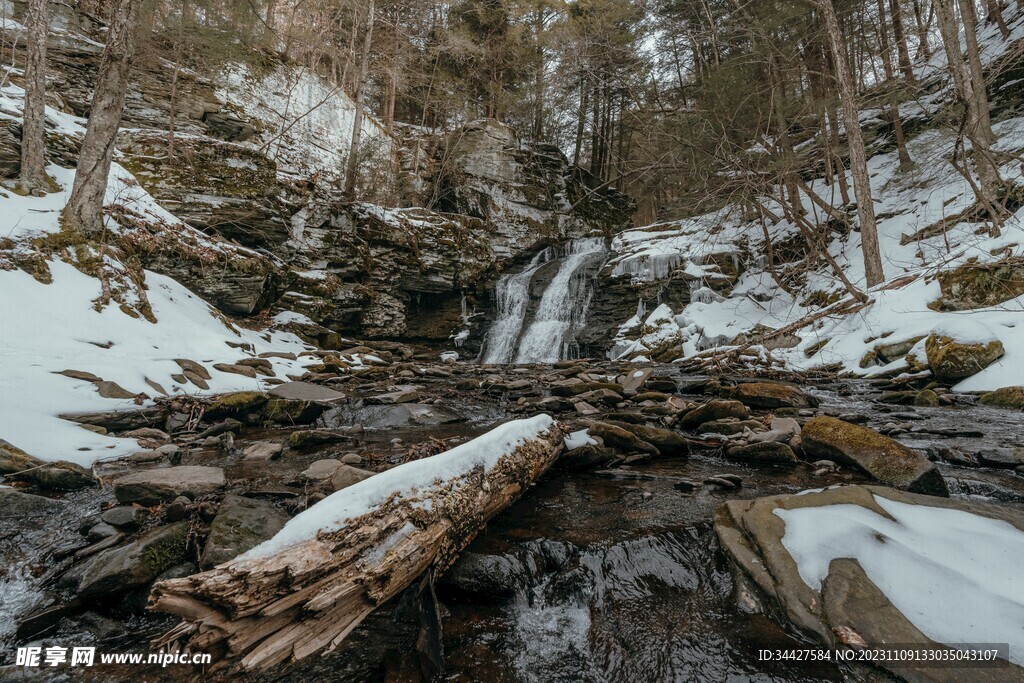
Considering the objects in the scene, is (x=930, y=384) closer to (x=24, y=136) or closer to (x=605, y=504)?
(x=605, y=504)

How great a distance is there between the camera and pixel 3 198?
6.50 metres

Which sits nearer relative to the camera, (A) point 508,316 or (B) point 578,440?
(B) point 578,440

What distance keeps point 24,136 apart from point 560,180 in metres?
20.1

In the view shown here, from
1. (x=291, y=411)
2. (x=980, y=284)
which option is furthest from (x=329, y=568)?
(x=980, y=284)

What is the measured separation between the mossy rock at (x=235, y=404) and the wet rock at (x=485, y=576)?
4373 millimetres

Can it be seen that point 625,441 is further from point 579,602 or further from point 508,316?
point 508,316

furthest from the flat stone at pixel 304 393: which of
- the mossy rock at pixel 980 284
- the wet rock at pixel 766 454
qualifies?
the mossy rock at pixel 980 284

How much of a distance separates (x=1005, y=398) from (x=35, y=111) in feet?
48.5

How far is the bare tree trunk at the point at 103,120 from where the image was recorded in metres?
6.58

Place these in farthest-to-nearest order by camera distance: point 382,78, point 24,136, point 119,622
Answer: point 382,78
point 24,136
point 119,622

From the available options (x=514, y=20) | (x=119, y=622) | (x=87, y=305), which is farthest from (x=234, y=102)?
(x=119, y=622)

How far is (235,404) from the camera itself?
17.2ft

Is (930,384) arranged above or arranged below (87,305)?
below

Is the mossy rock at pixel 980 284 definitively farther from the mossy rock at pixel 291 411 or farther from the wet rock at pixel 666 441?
the mossy rock at pixel 291 411
